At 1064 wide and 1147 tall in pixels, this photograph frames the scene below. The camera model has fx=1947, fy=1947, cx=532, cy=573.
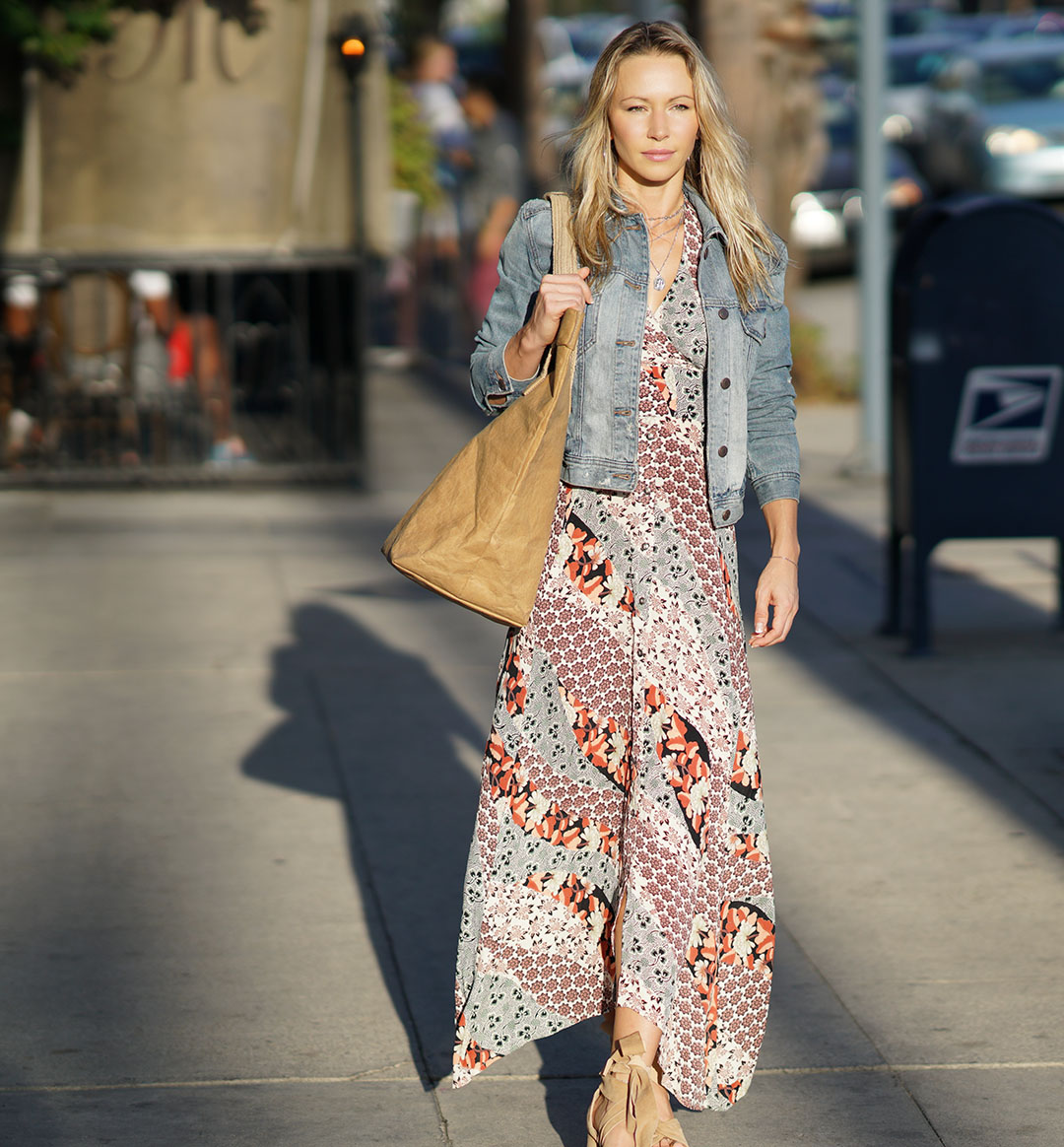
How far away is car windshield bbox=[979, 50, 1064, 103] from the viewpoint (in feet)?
60.5

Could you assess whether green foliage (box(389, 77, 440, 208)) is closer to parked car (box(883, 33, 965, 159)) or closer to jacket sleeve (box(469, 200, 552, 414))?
parked car (box(883, 33, 965, 159))

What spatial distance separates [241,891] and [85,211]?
621 cm

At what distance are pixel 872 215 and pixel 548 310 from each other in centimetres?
715

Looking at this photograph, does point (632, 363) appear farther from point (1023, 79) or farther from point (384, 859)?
point (1023, 79)

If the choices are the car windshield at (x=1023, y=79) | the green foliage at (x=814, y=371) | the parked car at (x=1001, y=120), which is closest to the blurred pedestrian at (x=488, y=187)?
the green foliage at (x=814, y=371)

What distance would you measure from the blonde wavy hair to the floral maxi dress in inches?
3.1

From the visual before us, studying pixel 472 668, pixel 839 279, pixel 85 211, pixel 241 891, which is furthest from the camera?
pixel 839 279

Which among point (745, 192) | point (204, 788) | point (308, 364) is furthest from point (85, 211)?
point (745, 192)

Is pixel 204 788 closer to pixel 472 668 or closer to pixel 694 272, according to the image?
pixel 472 668

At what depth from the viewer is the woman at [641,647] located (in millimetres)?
3186

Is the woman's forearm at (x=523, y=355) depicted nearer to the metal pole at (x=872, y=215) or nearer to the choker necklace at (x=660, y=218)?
the choker necklace at (x=660, y=218)

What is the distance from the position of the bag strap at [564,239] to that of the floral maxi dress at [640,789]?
0.16 metres

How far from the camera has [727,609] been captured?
329 cm

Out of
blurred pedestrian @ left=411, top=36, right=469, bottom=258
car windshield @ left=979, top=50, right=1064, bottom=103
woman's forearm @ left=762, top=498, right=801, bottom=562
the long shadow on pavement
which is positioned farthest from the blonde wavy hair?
car windshield @ left=979, top=50, right=1064, bottom=103
